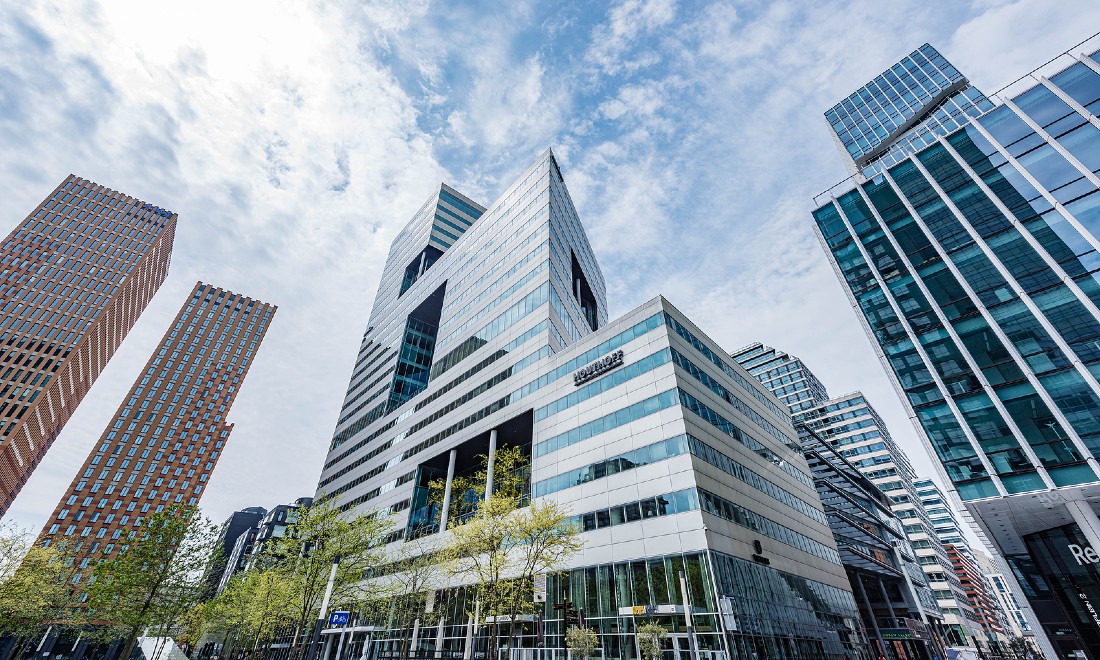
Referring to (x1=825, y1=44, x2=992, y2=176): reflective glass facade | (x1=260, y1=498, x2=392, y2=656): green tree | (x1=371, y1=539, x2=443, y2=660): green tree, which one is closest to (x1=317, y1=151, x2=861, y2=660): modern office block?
(x1=371, y1=539, x2=443, y2=660): green tree

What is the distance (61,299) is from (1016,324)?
168 meters

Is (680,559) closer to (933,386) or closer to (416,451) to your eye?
(933,386)

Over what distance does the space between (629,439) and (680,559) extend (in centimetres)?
910

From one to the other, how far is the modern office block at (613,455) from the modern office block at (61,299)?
248 feet

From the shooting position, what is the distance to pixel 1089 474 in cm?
3247

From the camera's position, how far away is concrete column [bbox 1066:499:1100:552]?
112 ft

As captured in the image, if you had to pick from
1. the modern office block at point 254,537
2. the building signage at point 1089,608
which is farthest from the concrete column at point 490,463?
the modern office block at point 254,537

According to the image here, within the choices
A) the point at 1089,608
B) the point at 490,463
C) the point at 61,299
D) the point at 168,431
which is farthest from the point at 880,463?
the point at 61,299

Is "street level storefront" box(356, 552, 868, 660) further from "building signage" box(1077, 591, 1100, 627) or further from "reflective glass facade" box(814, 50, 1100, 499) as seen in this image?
"building signage" box(1077, 591, 1100, 627)

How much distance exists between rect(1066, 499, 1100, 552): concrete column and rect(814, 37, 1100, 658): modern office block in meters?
0.08

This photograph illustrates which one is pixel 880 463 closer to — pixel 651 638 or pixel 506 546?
pixel 651 638

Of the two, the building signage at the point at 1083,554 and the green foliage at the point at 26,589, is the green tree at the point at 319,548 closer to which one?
the green foliage at the point at 26,589

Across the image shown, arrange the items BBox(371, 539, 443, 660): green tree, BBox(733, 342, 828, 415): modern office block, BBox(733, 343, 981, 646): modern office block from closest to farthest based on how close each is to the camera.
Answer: BBox(371, 539, 443, 660): green tree, BBox(733, 343, 981, 646): modern office block, BBox(733, 342, 828, 415): modern office block

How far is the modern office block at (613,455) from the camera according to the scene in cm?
2959
